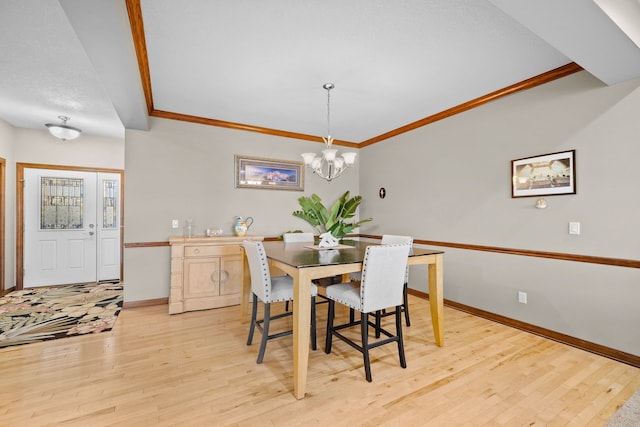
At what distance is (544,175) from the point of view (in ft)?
9.17

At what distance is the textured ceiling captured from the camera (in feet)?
5.97

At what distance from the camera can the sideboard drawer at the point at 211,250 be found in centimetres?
350

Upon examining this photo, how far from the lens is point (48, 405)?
5.83ft

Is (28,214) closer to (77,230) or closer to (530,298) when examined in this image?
(77,230)

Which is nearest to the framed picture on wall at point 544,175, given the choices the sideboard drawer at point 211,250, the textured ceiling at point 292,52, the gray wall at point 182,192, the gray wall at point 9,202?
the textured ceiling at point 292,52

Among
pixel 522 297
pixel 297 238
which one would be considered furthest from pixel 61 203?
pixel 522 297

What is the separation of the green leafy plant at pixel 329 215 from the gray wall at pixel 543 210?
3.19 feet

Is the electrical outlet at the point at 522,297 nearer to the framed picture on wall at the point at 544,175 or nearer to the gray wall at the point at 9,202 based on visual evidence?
the framed picture on wall at the point at 544,175

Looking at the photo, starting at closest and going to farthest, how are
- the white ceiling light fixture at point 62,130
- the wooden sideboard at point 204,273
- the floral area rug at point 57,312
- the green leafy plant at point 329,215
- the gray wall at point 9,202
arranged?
the floral area rug at point 57,312
the wooden sideboard at point 204,273
the white ceiling light fixture at point 62,130
the gray wall at point 9,202
the green leafy plant at point 329,215

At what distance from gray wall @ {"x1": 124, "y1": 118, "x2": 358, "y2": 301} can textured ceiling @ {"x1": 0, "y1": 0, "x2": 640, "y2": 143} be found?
411mm

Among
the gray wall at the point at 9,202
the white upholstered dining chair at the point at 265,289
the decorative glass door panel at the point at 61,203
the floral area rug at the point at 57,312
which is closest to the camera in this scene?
the white upholstered dining chair at the point at 265,289

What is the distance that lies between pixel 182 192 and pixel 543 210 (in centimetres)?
415

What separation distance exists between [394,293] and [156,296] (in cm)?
309

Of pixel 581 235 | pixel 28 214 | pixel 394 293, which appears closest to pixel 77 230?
pixel 28 214
